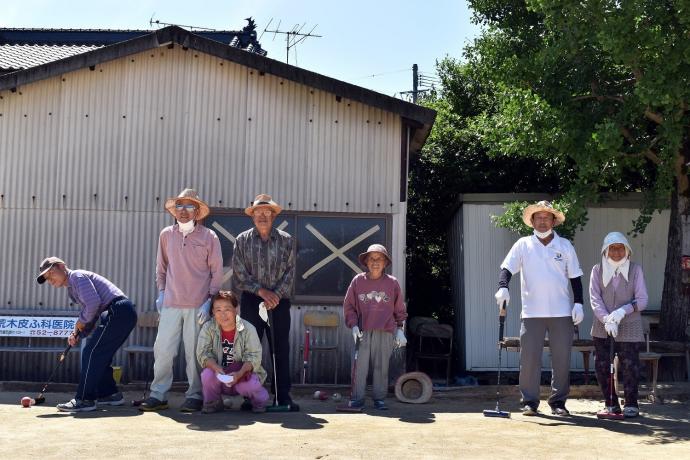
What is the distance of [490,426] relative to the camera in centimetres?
687

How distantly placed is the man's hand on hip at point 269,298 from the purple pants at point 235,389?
2.00 feet

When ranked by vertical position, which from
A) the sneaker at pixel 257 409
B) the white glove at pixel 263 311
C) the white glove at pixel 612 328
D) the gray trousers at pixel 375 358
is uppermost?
the white glove at pixel 263 311

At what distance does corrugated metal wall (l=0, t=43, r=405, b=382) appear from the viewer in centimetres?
1018

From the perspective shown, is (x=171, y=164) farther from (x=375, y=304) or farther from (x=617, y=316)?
(x=617, y=316)

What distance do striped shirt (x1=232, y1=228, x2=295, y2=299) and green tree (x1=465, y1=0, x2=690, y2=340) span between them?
143 inches

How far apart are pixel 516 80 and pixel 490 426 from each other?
4.81 metres

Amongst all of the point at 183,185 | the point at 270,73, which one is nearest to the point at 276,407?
the point at 183,185

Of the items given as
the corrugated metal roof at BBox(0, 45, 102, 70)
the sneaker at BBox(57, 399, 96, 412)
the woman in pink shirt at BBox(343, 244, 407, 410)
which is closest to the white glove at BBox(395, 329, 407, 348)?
the woman in pink shirt at BBox(343, 244, 407, 410)

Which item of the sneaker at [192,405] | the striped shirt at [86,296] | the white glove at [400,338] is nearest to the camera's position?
the sneaker at [192,405]

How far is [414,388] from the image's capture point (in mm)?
8594

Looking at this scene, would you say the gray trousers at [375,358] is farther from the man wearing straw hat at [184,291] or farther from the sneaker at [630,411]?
the sneaker at [630,411]

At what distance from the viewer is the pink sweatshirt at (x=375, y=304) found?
8.00 metres

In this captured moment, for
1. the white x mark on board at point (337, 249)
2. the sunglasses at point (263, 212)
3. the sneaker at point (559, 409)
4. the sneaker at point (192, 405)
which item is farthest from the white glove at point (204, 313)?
the sneaker at point (559, 409)

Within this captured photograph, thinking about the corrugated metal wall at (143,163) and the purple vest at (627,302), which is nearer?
the purple vest at (627,302)
